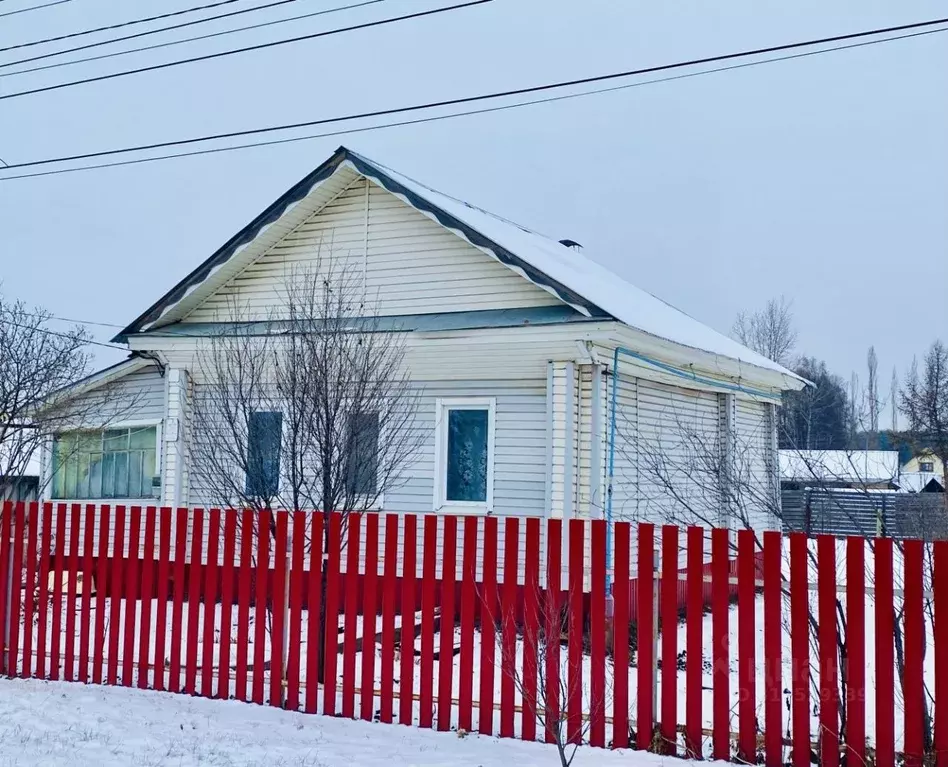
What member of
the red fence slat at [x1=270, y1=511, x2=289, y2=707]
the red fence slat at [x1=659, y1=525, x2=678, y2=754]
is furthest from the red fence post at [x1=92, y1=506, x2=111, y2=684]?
the red fence slat at [x1=659, y1=525, x2=678, y2=754]

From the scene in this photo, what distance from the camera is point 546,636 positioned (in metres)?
5.77

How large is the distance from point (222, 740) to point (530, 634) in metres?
2.12

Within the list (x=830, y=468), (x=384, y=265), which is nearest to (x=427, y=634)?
(x=384, y=265)

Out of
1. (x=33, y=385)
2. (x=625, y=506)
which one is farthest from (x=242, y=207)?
(x=625, y=506)

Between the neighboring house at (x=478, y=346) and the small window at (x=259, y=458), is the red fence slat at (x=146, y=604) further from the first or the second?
the neighboring house at (x=478, y=346)

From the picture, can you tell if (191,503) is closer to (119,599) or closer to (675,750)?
(119,599)

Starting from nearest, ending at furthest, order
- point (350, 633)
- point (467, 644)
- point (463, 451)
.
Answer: point (467, 644), point (350, 633), point (463, 451)

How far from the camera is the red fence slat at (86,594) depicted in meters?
7.44

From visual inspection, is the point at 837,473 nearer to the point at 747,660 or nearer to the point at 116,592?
the point at 747,660

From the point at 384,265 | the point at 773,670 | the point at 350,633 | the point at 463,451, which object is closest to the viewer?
the point at 773,670

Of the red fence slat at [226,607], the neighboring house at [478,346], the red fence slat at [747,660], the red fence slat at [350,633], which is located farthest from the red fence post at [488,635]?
the neighboring house at [478,346]

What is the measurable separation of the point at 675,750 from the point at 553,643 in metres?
0.96

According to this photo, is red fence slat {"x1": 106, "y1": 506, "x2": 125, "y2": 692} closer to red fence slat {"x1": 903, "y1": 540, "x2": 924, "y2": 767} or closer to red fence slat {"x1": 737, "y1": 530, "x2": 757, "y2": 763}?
red fence slat {"x1": 737, "y1": 530, "x2": 757, "y2": 763}

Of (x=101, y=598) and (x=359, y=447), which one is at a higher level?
(x=359, y=447)
